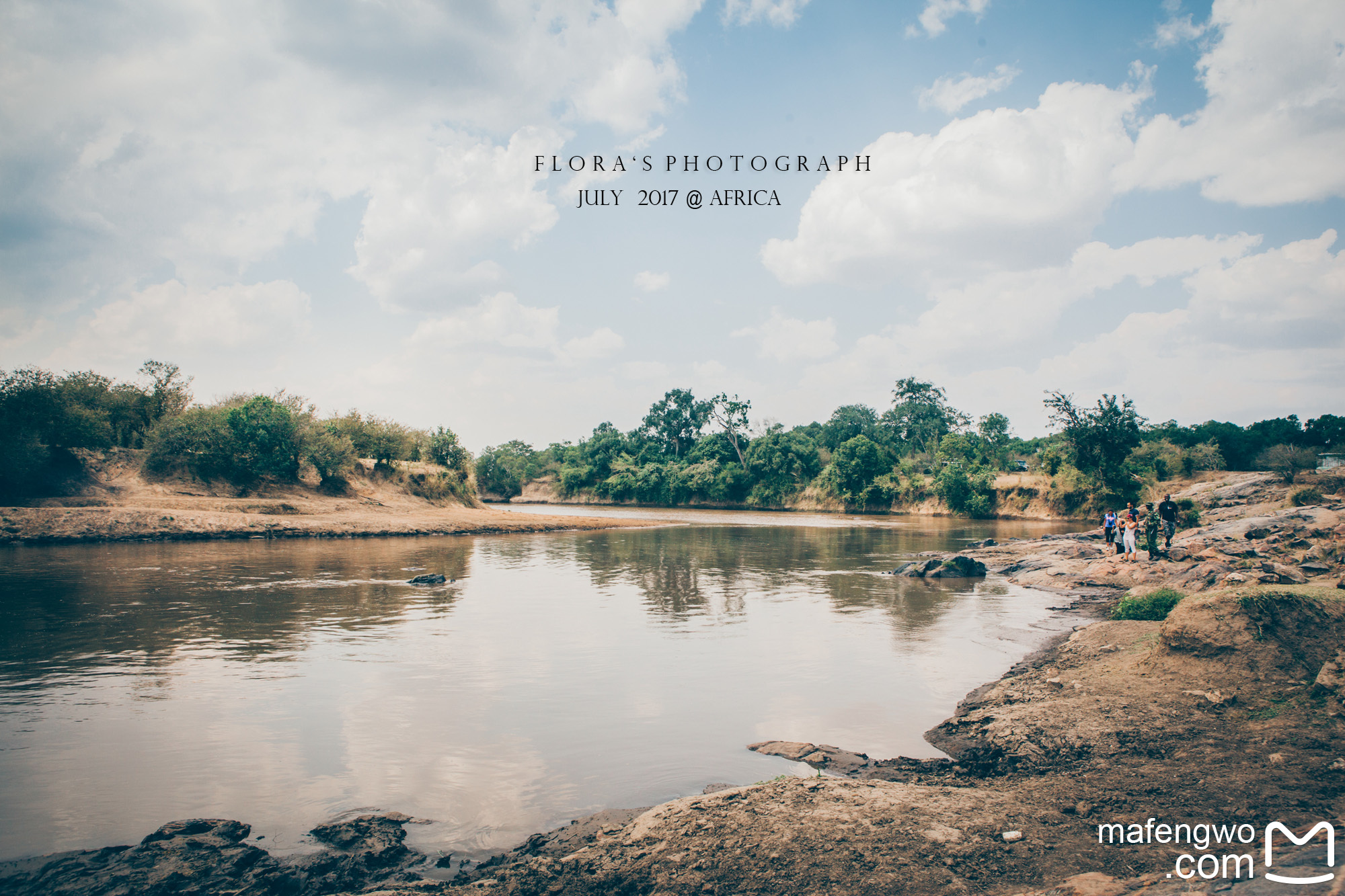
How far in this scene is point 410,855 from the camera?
5.13 meters

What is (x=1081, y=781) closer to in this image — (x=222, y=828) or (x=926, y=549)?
(x=222, y=828)

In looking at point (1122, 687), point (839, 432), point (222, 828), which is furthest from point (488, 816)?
point (839, 432)

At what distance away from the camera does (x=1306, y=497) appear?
26906 mm

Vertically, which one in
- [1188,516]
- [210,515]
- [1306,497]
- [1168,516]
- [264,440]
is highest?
[264,440]

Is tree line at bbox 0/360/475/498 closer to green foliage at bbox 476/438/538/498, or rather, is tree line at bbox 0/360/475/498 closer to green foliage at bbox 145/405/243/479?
green foliage at bbox 145/405/243/479

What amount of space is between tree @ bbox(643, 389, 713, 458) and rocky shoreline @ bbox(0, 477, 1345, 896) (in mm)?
95568

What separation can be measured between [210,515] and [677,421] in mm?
77036

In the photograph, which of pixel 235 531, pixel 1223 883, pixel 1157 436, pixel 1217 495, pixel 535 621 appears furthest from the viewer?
pixel 1157 436

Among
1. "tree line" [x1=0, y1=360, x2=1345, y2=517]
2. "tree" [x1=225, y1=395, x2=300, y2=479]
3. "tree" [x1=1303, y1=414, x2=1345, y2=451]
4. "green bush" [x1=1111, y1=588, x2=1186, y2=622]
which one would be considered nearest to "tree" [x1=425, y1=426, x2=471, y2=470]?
"tree line" [x1=0, y1=360, x2=1345, y2=517]

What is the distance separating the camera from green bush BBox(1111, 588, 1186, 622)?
12203 mm

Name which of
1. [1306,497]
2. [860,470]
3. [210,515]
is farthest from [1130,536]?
[860,470]

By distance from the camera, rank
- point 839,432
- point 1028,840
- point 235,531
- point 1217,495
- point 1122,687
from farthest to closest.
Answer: point 839,432 < point 1217,495 < point 235,531 < point 1122,687 < point 1028,840

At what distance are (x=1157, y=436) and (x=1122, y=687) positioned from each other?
84719 mm

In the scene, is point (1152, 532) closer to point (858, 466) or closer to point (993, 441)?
point (858, 466)
